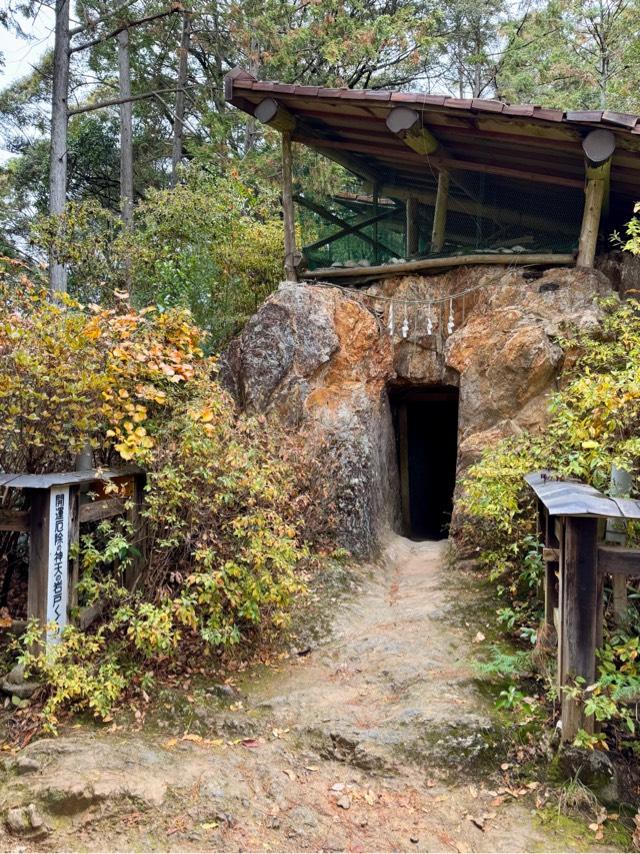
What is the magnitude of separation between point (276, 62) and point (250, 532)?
40.0 feet

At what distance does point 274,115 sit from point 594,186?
4720 mm

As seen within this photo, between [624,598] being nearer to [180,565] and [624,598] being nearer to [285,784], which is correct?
[285,784]

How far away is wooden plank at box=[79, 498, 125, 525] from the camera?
4.88 meters

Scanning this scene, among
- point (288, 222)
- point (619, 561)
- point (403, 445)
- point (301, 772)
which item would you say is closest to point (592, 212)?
point (288, 222)

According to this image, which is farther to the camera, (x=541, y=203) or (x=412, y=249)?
(x=412, y=249)

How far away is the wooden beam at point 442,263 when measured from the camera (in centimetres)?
883

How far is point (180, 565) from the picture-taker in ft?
17.0

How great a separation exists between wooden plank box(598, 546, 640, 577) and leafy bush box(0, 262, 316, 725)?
2.55m

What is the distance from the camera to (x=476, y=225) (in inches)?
380

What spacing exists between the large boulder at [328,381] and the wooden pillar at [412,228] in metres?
1.51

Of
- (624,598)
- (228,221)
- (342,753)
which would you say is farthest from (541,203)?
(342,753)

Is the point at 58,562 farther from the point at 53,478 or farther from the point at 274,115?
the point at 274,115

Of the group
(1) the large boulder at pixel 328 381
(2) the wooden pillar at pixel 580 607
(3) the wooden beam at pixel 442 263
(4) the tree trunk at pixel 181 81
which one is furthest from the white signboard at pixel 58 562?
(4) the tree trunk at pixel 181 81

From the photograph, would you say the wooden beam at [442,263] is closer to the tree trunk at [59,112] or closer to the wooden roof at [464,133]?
the wooden roof at [464,133]
